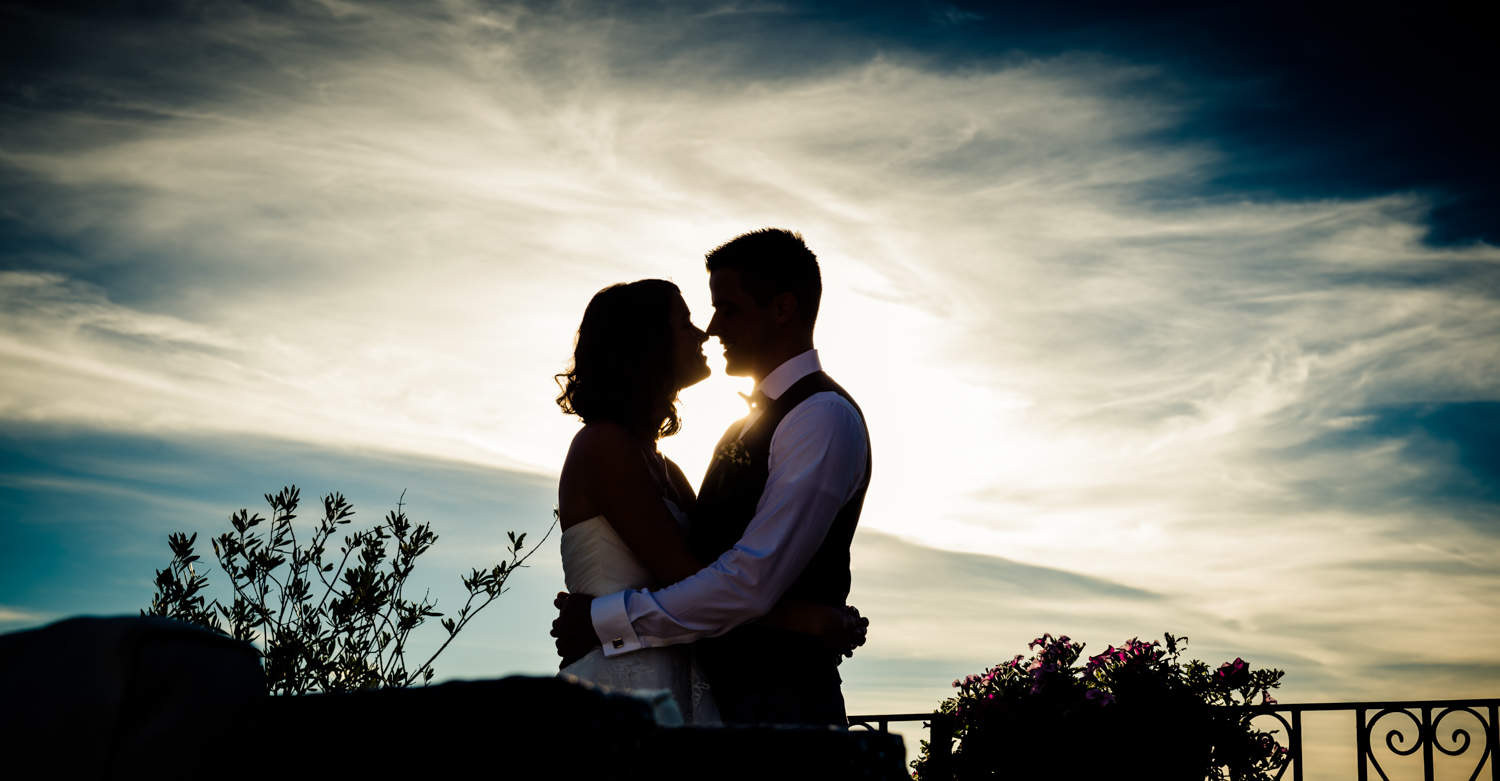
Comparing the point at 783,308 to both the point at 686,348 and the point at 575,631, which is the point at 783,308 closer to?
the point at 686,348

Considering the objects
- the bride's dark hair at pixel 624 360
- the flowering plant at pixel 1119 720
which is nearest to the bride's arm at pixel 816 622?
the bride's dark hair at pixel 624 360

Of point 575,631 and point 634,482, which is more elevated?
point 634,482

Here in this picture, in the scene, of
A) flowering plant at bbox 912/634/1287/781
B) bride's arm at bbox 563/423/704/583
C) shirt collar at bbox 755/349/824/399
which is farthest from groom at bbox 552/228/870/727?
flowering plant at bbox 912/634/1287/781

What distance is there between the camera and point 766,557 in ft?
11.3

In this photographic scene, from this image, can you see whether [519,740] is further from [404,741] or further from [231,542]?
[231,542]

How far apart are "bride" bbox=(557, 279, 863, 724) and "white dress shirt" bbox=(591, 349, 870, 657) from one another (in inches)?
5.2

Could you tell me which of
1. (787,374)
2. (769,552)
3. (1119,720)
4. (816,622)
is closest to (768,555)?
(769,552)

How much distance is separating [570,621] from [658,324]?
43.2 inches

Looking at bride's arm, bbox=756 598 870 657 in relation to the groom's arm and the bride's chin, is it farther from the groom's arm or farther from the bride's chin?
the bride's chin

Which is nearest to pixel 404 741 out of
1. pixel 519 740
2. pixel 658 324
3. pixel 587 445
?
pixel 519 740

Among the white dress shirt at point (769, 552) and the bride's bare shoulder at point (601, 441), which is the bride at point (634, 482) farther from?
the white dress shirt at point (769, 552)

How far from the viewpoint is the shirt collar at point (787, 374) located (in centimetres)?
405

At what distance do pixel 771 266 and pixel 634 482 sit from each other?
982 millimetres

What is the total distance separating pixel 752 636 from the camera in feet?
11.8
